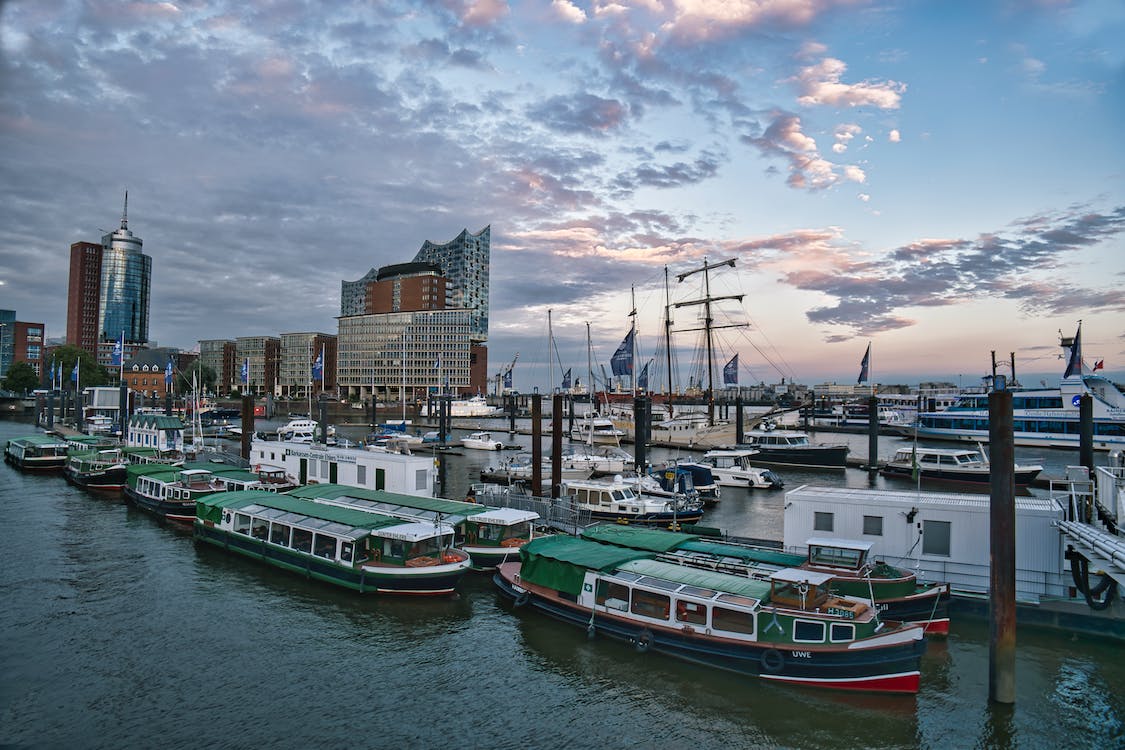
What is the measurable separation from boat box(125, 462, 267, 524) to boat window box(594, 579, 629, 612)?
89.8 ft

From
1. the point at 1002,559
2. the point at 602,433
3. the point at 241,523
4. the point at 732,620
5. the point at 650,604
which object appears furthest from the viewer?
the point at 602,433

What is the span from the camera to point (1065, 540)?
72.8ft

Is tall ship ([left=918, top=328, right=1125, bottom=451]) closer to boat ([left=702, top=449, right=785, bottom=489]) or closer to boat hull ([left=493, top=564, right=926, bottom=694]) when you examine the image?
boat ([left=702, top=449, right=785, bottom=489])

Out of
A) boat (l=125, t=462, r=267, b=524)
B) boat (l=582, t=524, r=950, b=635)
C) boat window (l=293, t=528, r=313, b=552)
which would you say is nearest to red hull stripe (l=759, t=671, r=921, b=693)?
boat (l=582, t=524, r=950, b=635)

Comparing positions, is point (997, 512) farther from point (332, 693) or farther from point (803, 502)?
point (332, 693)

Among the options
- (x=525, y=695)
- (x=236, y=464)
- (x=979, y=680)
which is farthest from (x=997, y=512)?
(x=236, y=464)

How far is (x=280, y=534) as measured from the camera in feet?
100

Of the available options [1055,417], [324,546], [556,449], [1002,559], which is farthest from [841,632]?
[1055,417]

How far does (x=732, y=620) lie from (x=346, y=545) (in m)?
16.6

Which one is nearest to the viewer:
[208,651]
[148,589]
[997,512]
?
[997,512]

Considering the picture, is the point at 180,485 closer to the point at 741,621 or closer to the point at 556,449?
the point at 556,449

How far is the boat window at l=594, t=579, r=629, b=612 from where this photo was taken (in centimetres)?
2211

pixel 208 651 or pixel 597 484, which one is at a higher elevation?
pixel 597 484

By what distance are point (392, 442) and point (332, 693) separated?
205 feet
